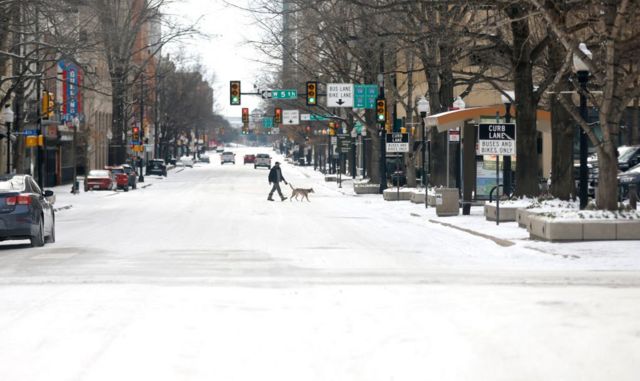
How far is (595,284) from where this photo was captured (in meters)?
15.8

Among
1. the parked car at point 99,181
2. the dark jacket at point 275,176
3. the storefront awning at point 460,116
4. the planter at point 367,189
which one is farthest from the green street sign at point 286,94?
the storefront awning at point 460,116

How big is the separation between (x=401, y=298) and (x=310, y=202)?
3839 centimetres

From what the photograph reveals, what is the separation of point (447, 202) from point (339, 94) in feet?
99.4

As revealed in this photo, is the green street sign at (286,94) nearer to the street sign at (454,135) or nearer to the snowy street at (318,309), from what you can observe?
the street sign at (454,135)

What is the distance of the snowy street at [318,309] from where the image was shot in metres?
9.21

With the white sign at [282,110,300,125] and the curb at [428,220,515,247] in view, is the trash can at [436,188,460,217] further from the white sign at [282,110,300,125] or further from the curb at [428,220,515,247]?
the white sign at [282,110,300,125]

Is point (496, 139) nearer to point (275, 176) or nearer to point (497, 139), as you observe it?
point (497, 139)

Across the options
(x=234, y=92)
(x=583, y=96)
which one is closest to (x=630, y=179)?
(x=583, y=96)

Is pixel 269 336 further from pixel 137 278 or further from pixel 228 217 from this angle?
pixel 228 217

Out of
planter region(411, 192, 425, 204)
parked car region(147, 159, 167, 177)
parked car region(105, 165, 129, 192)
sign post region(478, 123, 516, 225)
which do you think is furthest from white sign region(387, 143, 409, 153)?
parked car region(147, 159, 167, 177)

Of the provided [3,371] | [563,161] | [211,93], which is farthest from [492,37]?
[211,93]

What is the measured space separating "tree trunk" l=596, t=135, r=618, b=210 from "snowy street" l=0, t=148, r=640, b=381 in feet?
5.78

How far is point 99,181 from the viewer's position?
6862cm

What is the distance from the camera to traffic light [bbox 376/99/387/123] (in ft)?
182
